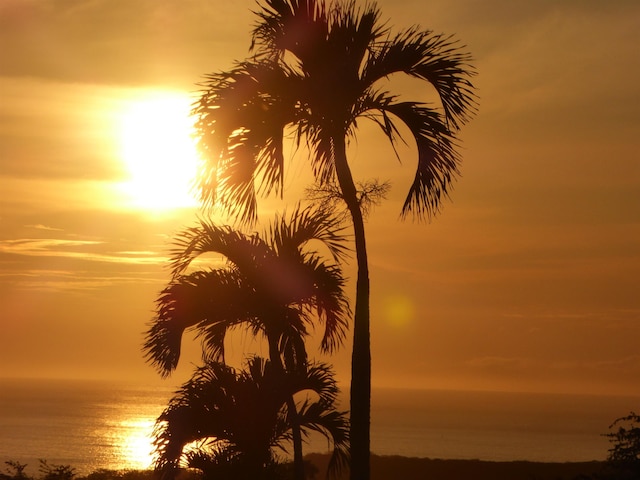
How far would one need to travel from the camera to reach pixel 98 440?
169m

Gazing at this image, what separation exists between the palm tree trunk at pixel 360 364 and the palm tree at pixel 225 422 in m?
0.58

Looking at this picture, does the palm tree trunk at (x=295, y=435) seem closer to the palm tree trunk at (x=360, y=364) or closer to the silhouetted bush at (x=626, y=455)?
the palm tree trunk at (x=360, y=364)

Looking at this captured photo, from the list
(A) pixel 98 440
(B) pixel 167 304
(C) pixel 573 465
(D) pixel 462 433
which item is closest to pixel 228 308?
(B) pixel 167 304

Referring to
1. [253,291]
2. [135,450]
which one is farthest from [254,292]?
[135,450]

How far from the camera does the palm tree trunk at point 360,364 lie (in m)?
11.6

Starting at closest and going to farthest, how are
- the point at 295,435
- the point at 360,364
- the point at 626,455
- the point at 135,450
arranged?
1. the point at 360,364
2. the point at 626,455
3. the point at 295,435
4. the point at 135,450

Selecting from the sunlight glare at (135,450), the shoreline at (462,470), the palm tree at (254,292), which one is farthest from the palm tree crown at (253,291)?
the sunlight glare at (135,450)

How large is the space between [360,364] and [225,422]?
1.86 meters

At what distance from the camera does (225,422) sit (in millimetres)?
12008

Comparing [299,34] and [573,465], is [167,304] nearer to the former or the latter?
[299,34]

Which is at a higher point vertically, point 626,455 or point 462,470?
point 462,470

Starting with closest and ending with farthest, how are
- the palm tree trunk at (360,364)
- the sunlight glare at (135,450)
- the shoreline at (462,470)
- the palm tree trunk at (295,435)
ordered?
the palm tree trunk at (360,364) → the palm tree trunk at (295,435) → the shoreline at (462,470) → the sunlight glare at (135,450)

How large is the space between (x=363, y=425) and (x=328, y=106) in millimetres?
4055

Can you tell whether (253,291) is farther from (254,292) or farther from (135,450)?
(135,450)
